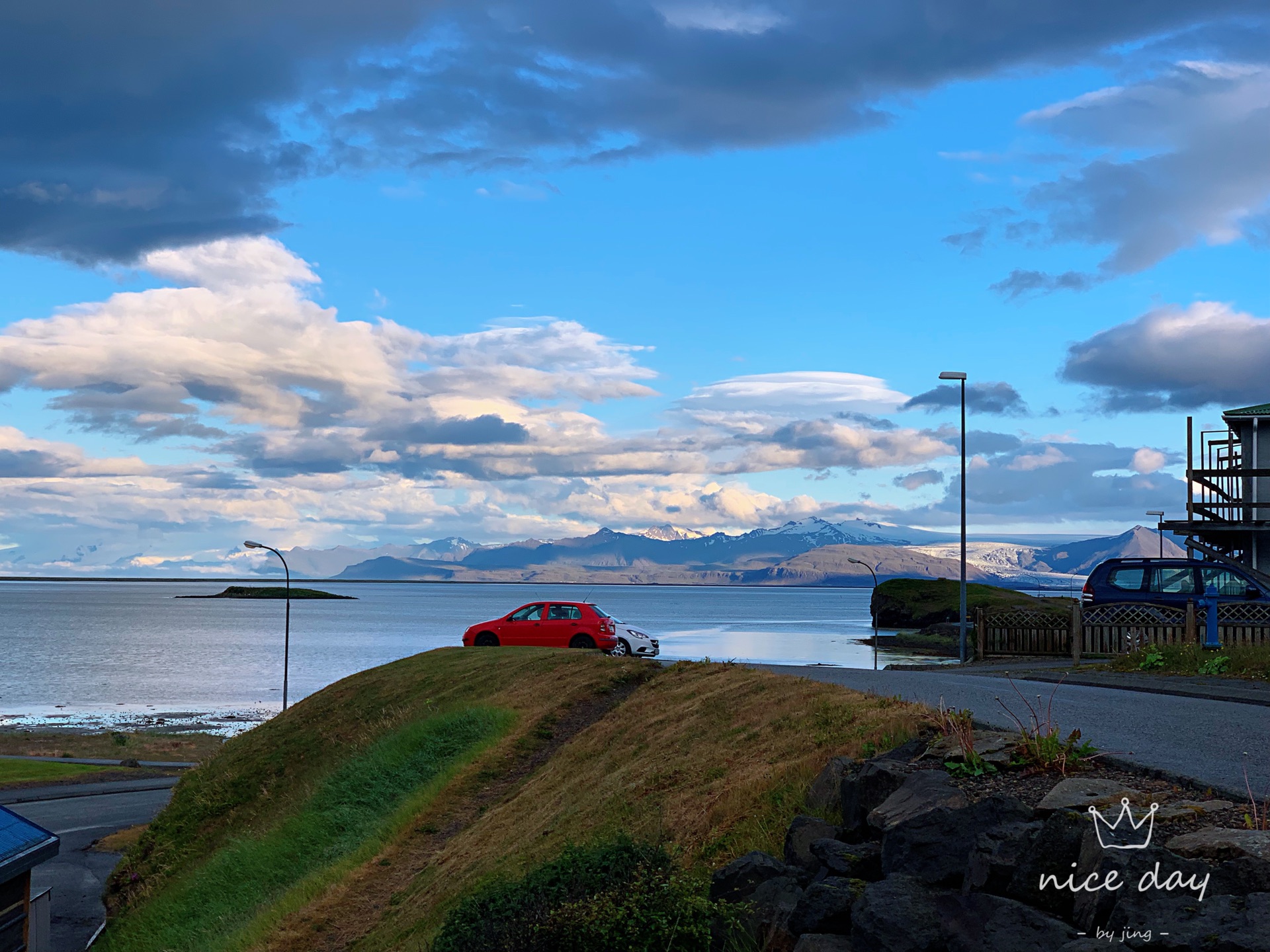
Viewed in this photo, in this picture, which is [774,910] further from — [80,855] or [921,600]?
[921,600]

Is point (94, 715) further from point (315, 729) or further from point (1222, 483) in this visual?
point (1222, 483)

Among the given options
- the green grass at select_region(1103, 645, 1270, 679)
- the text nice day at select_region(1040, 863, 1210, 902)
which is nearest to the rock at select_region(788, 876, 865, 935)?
the text nice day at select_region(1040, 863, 1210, 902)

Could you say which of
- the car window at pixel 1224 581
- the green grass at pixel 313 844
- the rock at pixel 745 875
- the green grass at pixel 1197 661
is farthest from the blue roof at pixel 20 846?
the car window at pixel 1224 581

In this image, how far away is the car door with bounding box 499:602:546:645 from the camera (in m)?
32.2

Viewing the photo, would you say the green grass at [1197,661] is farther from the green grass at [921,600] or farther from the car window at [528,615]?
the green grass at [921,600]

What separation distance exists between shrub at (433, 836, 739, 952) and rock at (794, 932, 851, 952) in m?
0.75

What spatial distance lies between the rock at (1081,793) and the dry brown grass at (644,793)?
107 inches

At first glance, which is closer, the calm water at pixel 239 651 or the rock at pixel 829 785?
the rock at pixel 829 785

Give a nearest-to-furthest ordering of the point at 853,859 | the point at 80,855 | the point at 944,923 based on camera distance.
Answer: the point at 944,923, the point at 853,859, the point at 80,855

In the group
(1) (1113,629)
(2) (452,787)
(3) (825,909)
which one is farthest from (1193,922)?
(1) (1113,629)

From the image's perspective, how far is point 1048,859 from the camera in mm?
5953

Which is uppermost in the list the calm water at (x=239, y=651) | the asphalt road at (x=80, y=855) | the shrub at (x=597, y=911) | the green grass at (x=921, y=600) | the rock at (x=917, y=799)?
the rock at (x=917, y=799)

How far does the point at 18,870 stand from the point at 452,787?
22.9 feet

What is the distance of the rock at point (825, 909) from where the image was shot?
6.64 metres
